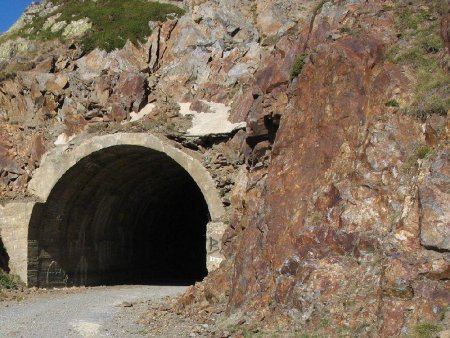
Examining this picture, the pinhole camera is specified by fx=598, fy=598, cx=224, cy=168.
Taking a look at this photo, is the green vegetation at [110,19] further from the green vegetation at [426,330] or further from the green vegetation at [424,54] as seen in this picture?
the green vegetation at [426,330]

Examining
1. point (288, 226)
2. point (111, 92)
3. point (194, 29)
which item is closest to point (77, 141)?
point (111, 92)

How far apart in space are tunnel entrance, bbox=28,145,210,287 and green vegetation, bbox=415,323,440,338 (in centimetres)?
1525

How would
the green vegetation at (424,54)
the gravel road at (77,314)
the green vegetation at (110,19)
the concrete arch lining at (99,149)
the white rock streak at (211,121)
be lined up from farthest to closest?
the green vegetation at (110,19)
the white rock streak at (211,121)
the concrete arch lining at (99,149)
the gravel road at (77,314)
the green vegetation at (424,54)

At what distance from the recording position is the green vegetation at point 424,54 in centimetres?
1055

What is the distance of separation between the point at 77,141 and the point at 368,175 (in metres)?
14.7


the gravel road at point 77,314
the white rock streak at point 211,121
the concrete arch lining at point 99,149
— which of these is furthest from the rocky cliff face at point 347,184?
the gravel road at point 77,314

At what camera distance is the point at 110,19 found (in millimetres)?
26859

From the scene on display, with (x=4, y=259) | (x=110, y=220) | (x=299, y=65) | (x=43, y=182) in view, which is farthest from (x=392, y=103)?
(x=110, y=220)

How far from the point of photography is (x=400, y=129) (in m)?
10.6

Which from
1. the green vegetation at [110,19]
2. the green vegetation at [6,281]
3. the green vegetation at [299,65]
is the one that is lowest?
the green vegetation at [6,281]

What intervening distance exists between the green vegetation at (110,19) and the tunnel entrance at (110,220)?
5282 mm

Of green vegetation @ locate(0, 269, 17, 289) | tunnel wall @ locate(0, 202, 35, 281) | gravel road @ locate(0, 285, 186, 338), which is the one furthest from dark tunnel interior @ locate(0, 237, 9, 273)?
gravel road @ locate(0, 285, 186, 338)

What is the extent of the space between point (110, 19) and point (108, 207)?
8448 mm

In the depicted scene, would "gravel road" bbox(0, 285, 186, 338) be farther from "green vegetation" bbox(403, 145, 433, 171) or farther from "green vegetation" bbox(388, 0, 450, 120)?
"green vegetation" bbox(388, 0, 450, 120)
